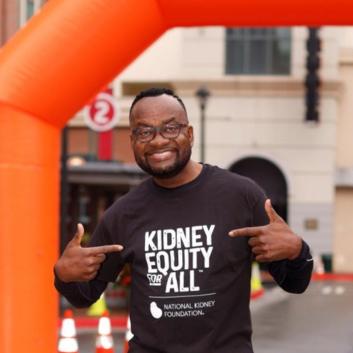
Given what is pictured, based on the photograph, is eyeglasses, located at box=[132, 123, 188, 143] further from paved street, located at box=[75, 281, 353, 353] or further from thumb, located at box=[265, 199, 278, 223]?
paved street, located at box=[75, 281, 353, 353]

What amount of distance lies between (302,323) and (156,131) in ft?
37.6

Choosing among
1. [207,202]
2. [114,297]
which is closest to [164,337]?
[207,202]

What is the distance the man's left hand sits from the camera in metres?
3.07

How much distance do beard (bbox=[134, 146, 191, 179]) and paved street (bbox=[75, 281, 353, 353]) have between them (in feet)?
25.0

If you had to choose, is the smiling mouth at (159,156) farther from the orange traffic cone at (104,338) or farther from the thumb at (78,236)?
the orange traffic cone at (104,338)

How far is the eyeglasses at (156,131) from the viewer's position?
3.25 meters

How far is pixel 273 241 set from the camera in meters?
3.07

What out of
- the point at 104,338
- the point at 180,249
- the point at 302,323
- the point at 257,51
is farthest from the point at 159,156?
the point at 257,51

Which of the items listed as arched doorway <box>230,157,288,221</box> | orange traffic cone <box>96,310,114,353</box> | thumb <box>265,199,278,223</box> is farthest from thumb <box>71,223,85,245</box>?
arched doorway <box>230,157,288,221</box>

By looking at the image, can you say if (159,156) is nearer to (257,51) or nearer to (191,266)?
(191,266)

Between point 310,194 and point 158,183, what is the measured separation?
24.8m

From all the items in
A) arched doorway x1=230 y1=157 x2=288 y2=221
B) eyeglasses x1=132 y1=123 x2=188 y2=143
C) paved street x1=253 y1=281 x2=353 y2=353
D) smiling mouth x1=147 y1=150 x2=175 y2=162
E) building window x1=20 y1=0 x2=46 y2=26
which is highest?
building window x1=20 y1=0 x2=46 y2=26

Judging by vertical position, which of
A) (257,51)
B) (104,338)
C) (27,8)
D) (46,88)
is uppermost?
(257,51)

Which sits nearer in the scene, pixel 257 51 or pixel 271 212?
pixel 271 212
